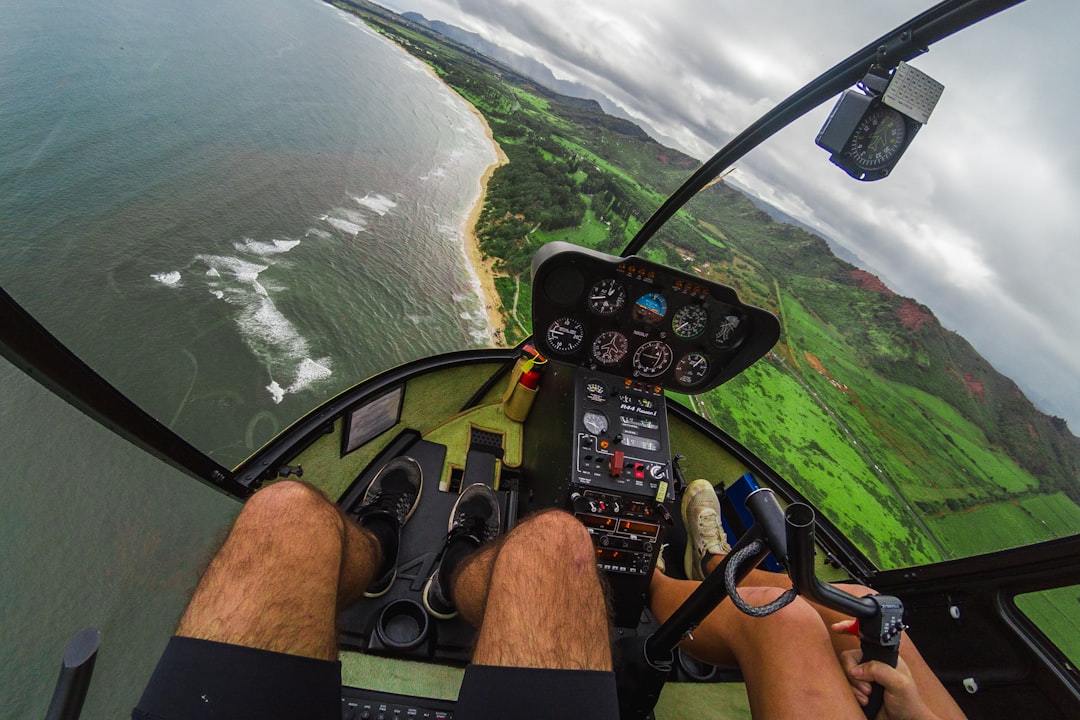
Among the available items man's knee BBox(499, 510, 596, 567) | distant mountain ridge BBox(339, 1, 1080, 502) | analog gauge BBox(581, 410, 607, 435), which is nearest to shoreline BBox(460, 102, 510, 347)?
distant mountain ridge BBox(339, 1, 1080, 502)

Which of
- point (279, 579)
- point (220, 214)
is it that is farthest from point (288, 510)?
point (220, 214)

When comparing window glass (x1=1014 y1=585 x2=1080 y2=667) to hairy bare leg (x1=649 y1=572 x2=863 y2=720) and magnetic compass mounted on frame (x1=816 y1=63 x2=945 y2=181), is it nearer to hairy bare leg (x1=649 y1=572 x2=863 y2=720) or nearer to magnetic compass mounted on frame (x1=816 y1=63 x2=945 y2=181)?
hairy bare leg (x1=649 y1=572 x2=863 y2=720)

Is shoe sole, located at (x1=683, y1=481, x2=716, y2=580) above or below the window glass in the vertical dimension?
below

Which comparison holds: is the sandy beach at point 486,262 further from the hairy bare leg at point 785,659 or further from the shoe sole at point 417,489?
the hairy bare leg at point 785,659

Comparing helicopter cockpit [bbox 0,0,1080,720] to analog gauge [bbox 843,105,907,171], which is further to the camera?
analog gauge [bbox 843,105,907,171]

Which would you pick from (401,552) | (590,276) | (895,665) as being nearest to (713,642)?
(895,665)

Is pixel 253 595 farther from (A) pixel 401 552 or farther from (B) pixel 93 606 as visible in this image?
(A) pixel 401 552
